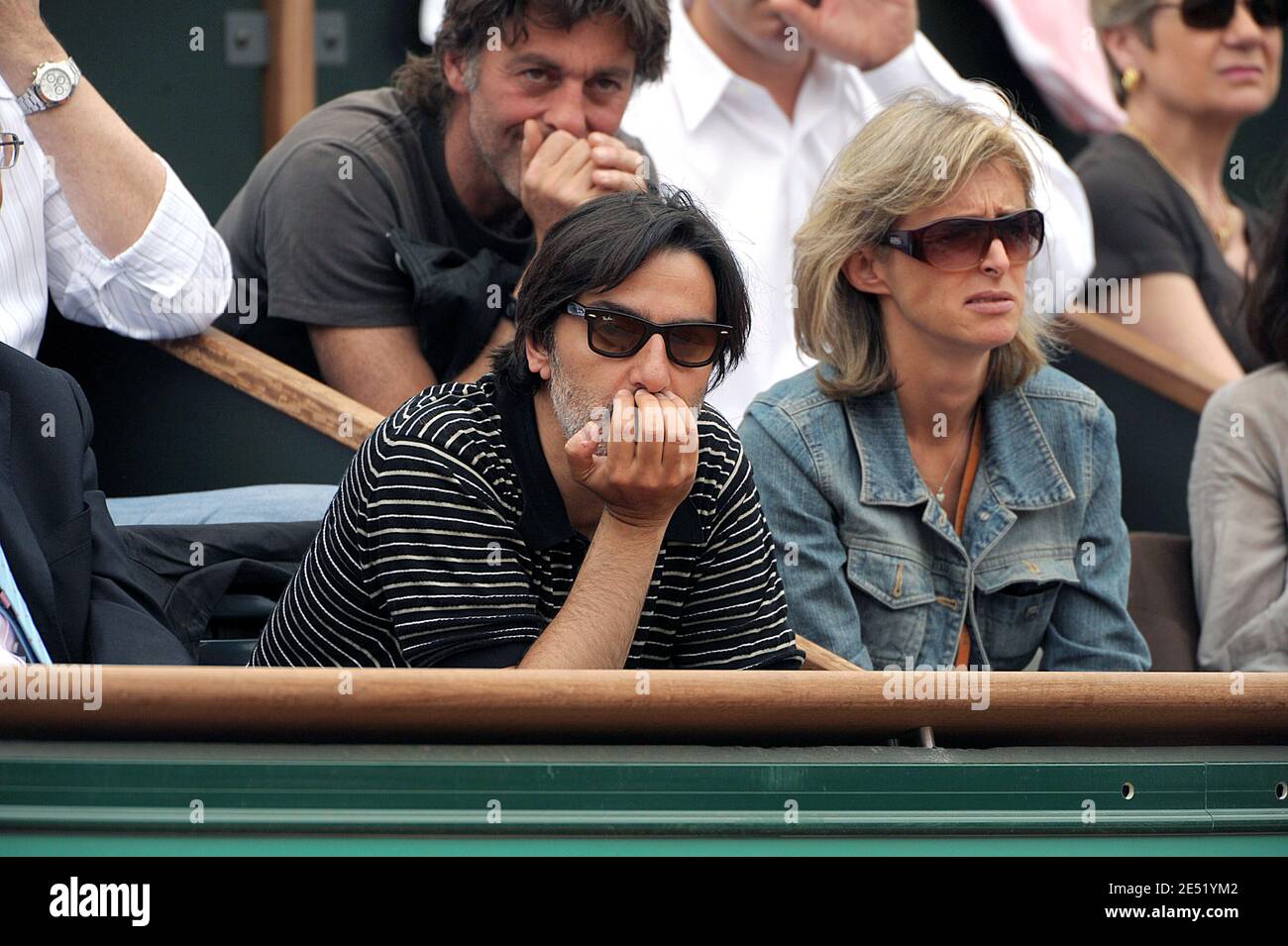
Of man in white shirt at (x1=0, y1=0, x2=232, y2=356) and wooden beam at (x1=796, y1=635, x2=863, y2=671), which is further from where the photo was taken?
man in white shirt at (x1=0, y1=0, x2=232, y2=356)

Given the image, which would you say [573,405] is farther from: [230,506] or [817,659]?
[230,506]

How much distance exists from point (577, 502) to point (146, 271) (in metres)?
0.81

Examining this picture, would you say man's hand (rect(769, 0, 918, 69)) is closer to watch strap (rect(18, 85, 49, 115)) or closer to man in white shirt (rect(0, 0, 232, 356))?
man in white shirt (rect(0, 0, 232, 356))

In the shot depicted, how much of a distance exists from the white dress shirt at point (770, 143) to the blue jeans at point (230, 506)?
995mm

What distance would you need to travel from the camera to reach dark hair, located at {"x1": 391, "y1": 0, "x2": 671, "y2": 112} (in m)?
2.67

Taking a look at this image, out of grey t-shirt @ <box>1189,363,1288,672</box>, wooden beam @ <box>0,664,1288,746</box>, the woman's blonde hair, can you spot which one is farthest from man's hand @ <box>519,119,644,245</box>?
wooden beam @ <box>0,664,1288,746</box>

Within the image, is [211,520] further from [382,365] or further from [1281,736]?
[1281,736]

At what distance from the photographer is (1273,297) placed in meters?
2.82

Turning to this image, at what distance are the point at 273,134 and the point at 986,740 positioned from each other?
2.46 m

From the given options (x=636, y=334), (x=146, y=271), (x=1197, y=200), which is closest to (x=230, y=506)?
(x=146, y=271)

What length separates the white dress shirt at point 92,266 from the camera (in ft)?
7.45

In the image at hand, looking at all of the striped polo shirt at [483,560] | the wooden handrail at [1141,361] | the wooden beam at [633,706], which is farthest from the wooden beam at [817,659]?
the wooden handrail at [1141,361]
